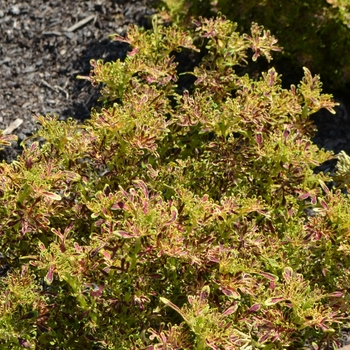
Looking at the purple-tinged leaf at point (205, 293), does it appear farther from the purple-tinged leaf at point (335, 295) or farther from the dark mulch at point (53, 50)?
the dark mulch at point (53, 50)

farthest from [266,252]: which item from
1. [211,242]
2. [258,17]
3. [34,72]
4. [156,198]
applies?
[34,72]

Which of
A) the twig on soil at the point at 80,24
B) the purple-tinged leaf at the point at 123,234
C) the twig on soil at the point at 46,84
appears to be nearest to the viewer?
the purple-tinged leaf at the point at 123,234

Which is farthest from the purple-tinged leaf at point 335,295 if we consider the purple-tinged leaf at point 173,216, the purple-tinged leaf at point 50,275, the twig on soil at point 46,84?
the twig on soil at point 46,84

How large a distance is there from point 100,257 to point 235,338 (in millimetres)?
619

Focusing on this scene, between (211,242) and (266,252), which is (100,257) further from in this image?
(266,252)

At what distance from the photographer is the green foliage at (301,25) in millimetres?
4965

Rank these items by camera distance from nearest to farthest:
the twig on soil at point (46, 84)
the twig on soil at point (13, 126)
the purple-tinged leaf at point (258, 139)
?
the purple-tinged leaf at point (258, 139)
the twig on soil at point (13, 126)
the twig on soil at point (46, 84)

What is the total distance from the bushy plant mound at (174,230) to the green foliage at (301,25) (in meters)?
1.67

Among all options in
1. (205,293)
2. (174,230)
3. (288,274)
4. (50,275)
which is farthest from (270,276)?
(50,275)

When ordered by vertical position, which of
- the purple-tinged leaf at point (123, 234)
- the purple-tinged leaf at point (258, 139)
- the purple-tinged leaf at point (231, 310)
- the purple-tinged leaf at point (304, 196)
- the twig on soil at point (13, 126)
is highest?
the purple-tinged leaf at point (258, 139)

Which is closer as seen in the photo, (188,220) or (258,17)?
(188,220)

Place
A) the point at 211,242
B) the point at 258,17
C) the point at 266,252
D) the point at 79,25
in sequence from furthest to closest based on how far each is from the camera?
the point at 79,25 → the point at 258,17 → the point at 266,252 → the point at 211,242

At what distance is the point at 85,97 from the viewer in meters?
5.35

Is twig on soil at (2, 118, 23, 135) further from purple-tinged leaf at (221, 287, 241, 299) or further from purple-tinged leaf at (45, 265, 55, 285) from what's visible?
purple-tinged leaf at (221, 287, 241, 299)
